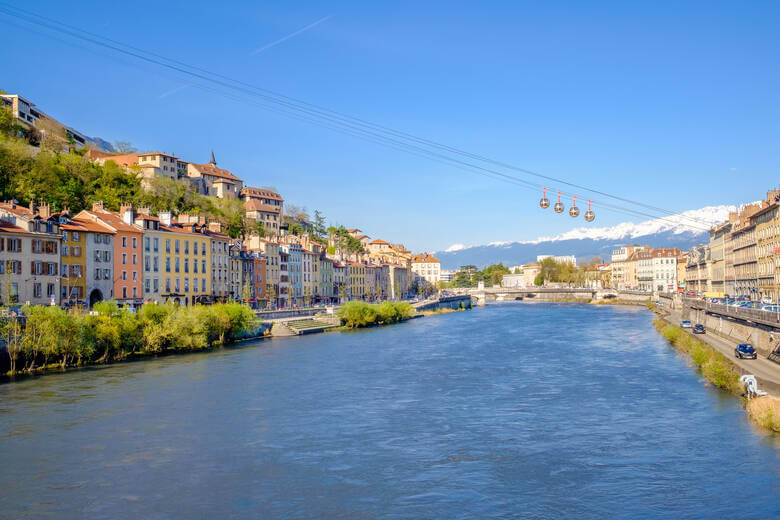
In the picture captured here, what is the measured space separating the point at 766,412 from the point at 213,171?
120m

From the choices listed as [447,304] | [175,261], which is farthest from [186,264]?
[447,304]

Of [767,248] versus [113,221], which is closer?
[113,221]

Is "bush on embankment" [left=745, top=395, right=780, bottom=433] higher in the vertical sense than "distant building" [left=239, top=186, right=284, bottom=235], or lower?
lower

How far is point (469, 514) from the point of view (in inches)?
741

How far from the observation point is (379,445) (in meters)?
25.2

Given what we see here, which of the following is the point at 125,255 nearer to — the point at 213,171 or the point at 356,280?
the point at 356,280

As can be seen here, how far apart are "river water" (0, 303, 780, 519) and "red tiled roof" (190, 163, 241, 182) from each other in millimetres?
92208

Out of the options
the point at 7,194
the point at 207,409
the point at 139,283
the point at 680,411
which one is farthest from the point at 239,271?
the point at 680,411

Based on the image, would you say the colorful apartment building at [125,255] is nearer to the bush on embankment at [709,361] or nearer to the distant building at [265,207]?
the bush on embankment at [709,361]

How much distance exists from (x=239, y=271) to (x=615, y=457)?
6382 cm

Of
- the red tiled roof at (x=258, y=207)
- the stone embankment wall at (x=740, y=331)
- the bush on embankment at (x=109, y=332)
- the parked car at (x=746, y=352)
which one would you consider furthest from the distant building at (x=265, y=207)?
the parked car at (x=746, y=352)

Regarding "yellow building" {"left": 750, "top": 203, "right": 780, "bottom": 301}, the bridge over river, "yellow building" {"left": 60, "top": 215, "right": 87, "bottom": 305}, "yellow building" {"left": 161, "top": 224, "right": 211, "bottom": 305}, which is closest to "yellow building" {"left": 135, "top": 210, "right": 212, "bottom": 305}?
"yellow building" {"left": 161, "top": 224, "right": 211, "bottom": 305}

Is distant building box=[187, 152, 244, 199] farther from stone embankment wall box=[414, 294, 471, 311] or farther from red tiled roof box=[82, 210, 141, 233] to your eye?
red tiled roof box=[82, 210, 141, 233]

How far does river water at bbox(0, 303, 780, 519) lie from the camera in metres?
19.6
